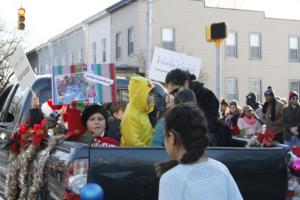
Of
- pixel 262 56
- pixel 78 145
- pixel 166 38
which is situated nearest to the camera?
pixel 78 145

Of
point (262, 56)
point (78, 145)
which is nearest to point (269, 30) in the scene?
point (262, 56)

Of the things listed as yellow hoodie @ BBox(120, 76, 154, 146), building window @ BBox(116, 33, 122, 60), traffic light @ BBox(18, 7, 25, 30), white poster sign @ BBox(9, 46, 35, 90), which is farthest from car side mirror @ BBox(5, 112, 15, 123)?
building window @ BBox(116, 33, 122, 60)

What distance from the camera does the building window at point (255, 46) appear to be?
31.6 m

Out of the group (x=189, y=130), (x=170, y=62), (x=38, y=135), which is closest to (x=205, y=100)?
(x=38, y=135)

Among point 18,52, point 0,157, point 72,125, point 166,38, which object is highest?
point 166,38

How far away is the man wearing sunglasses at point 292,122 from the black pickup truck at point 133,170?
22.1 feet

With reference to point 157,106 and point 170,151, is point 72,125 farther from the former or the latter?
point 170,151

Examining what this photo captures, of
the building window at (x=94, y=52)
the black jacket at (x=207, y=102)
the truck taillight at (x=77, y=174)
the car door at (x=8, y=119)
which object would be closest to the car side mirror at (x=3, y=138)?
the car door at (x=8, y=119)

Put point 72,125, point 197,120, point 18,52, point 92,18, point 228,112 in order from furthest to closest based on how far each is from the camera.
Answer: point 92,18 < point 228,112 < point 18,52 < point 72,125 < point 197,120

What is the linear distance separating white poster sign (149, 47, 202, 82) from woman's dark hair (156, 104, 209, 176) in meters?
4.78

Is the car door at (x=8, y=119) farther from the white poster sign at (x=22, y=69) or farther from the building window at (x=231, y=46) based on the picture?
the building window at (x=231, y=46)

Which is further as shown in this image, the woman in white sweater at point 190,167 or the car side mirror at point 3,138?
the car side mirror at point 3,138

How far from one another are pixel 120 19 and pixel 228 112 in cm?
1797

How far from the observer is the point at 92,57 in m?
35.3
